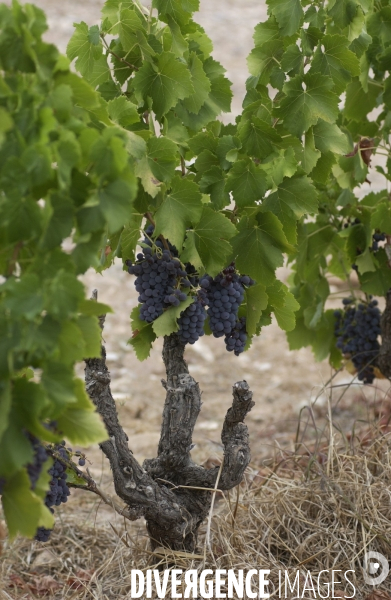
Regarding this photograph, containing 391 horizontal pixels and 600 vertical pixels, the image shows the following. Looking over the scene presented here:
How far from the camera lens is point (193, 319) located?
1966 mm

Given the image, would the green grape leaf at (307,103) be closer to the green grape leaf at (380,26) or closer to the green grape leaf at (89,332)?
the green grape leaf at (380,26)

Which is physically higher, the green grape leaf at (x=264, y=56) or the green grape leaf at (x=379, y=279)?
the green grape leaf at (x=264, y=56)

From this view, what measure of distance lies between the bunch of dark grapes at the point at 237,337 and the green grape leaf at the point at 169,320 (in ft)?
0.65

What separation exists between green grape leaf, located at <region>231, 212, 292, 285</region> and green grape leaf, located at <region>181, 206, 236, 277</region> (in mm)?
55

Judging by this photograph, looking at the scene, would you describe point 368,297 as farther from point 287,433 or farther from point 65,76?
point 65,76

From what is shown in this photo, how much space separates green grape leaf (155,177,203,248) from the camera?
1.84m

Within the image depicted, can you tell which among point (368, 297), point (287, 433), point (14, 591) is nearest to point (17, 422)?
point (14, 591)

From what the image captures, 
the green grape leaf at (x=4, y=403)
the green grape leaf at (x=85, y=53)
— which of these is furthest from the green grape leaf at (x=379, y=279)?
the green grape leaf at (x=4, y=403)

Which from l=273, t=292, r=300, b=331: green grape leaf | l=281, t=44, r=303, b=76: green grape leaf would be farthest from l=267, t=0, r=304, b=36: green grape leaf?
l=273, t=292, r=300, b=331: green grape leaf

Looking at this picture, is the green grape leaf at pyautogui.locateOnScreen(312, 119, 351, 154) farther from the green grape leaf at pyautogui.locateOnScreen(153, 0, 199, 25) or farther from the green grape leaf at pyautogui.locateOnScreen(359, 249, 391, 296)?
the green grape leaf at pyautogui.locateOnScreen(359, 249, 391, 296)

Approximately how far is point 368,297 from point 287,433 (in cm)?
111

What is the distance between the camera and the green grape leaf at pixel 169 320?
193cm

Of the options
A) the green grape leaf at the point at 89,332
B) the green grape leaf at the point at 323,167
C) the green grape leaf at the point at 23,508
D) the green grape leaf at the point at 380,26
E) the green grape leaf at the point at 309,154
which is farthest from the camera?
the green grape leaf at the point at 380,26

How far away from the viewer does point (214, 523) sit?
244 cm
